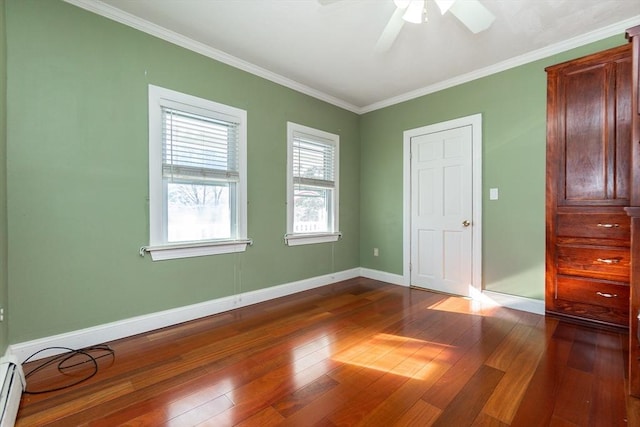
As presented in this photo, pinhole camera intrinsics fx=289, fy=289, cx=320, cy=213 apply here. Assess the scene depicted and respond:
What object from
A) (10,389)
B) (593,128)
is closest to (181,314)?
(10,389)

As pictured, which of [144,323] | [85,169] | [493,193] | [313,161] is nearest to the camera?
[85,169]

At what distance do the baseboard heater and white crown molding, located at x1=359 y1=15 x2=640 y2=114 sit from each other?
440cm

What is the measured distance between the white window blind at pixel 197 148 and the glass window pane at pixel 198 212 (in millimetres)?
102

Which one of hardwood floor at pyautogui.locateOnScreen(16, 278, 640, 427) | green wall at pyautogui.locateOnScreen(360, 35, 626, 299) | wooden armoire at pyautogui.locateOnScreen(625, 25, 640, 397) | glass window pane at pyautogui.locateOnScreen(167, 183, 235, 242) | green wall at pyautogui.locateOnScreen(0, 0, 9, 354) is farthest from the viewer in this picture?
green wall at pyautogui.locateOnScreen(360, 35, 626, 299)

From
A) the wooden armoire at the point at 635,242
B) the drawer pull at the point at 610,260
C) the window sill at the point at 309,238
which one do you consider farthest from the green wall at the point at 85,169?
the drawer pull at the point at 610,260

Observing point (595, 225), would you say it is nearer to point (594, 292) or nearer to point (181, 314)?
point (594, 292)

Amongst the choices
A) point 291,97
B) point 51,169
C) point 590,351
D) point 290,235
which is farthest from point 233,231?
point 590,351

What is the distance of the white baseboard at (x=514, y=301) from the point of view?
2.87 m

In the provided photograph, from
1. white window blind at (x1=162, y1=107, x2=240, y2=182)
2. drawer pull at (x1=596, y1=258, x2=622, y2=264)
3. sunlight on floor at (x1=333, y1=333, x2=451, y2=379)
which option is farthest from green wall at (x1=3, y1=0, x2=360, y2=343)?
drawer pull at (x1=596, y1=258, x2=622, y2=264)

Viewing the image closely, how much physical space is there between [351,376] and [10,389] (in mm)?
1824

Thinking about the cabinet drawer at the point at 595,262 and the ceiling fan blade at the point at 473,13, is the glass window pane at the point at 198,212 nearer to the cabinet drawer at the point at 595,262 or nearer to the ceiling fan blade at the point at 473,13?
the ceiling fan blade at the point at 473,13

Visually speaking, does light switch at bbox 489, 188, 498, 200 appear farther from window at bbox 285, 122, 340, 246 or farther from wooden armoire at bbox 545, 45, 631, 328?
window at bbox 285, 122, 340, 246

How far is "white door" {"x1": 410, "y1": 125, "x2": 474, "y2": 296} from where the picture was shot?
133 inches

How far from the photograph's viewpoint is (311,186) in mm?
3834
